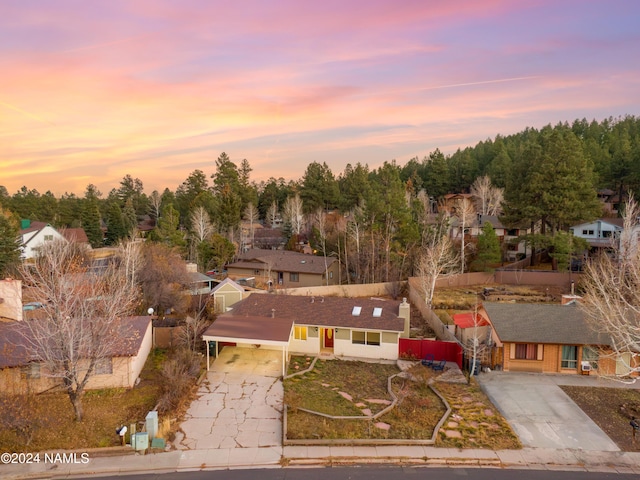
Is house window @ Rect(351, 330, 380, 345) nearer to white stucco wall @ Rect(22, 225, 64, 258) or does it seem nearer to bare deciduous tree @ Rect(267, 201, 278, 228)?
white stucco wall @ Rect(22, 225, 64, 258)

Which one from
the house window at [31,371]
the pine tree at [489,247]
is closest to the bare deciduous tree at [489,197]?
the pine tree at [489,247]

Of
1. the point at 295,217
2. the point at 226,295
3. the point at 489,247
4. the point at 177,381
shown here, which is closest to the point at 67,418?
the point at 177,381

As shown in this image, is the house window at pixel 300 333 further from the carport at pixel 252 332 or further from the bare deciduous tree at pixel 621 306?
the bare deciduous tree at pixel 621 306

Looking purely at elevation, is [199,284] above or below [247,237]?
below

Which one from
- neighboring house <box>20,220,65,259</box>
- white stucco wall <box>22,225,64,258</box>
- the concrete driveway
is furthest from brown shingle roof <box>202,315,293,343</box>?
white stucco wall <box>22,225,64,258</box>

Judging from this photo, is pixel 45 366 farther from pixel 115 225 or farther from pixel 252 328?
pixel 115 225

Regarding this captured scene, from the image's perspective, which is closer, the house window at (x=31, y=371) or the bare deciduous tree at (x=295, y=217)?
the house window at (x=31, y=371)

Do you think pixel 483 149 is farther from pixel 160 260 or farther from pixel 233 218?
pixel 160 260
